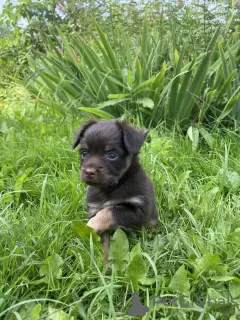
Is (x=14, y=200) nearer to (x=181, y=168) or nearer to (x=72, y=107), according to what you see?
(x=181, y=168)

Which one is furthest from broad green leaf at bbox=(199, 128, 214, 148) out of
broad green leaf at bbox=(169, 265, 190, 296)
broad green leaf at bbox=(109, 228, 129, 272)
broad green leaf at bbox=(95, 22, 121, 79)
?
broad green leaf at bbox=(169, 265, 190, 296)

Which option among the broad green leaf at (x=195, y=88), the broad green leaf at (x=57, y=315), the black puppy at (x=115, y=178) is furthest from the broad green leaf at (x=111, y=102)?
the broad green leaf at (x=57, y=315)

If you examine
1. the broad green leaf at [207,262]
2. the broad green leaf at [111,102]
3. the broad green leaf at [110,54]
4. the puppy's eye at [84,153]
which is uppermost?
the broad green leaf at [110,54]

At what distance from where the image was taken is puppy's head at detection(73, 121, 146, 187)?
219 centimetres

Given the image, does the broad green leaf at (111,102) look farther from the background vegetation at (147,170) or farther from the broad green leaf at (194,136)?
the broad green leaf at (194,136)

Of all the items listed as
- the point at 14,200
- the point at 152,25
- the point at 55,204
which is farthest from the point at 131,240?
the point at 152,25

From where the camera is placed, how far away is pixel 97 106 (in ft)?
13.2

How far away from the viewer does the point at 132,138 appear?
2289 millimetres

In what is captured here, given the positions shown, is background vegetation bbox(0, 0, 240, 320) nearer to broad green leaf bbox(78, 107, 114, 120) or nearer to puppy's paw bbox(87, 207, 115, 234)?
broad green leaf bbox(78, 107, 114, 120)

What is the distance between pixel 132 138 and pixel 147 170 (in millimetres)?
789

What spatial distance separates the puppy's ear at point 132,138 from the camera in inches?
89.0

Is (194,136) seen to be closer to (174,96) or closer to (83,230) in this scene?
(174,96)

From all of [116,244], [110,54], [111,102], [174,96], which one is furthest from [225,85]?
[116,244]

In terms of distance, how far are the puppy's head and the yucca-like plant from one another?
145 cm
